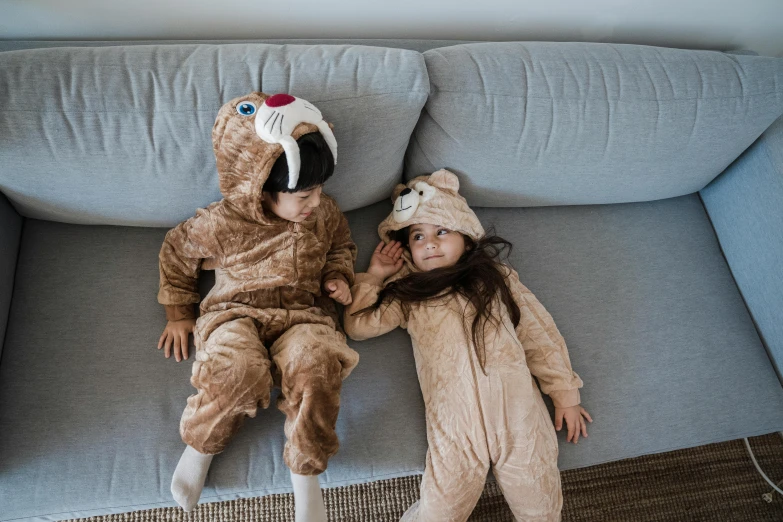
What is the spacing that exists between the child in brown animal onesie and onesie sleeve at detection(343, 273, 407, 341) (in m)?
0.03

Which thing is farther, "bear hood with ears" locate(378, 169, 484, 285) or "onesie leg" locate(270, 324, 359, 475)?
"bear hood with ears" locate(378, 169, 484, 285)

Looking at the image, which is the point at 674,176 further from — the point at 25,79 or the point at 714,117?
the point at 25,79

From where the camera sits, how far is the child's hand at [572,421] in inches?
49.6

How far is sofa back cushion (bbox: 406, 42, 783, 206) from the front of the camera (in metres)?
1.24

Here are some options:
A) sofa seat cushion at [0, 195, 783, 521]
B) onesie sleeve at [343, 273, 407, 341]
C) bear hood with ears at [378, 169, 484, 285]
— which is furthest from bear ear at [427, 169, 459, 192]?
onesie sleeve at [343, 273, 407, 341]

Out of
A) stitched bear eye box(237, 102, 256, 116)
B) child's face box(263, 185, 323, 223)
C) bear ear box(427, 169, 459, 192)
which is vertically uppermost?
stitched bear eye box(237, 102, 256, 116)

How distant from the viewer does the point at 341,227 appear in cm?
132

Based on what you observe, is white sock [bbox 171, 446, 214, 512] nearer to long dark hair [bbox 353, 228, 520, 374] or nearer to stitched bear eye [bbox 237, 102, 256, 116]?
long dark hair [bbox 353, 228, 520, 374]

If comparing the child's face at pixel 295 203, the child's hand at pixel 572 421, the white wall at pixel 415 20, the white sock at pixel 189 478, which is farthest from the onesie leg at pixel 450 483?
the white wall at pixel 415 20

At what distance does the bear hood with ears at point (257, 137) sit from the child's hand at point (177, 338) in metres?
0.39

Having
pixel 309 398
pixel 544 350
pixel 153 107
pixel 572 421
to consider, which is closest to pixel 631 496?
pixel 572 421

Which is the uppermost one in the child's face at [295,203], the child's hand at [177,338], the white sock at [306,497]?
the child's face at [295,203]

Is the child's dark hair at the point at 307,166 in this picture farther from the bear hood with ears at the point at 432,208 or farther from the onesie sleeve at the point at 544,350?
the onesie sleeve at the point at 544,350

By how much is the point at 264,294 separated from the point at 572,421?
0.83m
